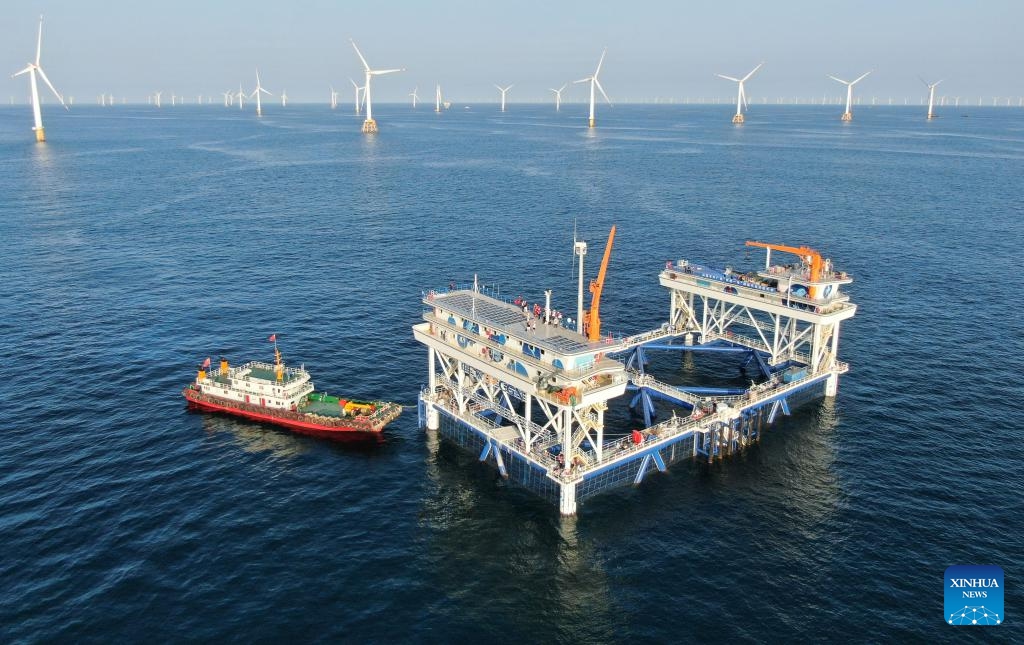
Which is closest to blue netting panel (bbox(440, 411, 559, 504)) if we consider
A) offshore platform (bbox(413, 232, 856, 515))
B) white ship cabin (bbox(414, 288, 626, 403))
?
offshore platform (bbox(413, 232, 856, 515))

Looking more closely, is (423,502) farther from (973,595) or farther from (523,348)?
(973,595)

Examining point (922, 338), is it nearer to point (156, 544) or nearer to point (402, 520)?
point (402, 520)

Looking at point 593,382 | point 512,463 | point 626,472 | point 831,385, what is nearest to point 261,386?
point 512,463

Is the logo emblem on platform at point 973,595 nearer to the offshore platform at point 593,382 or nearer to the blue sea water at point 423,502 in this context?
the blue sea water at point 423,502

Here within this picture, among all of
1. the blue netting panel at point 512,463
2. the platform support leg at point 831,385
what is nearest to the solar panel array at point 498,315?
the blue netting panel at point 512,463

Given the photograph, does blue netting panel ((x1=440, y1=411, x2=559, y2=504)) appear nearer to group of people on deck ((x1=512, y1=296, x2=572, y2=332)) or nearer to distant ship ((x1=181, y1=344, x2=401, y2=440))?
distant ship ((x1=181, y1=344, x2=401, y2=440))
